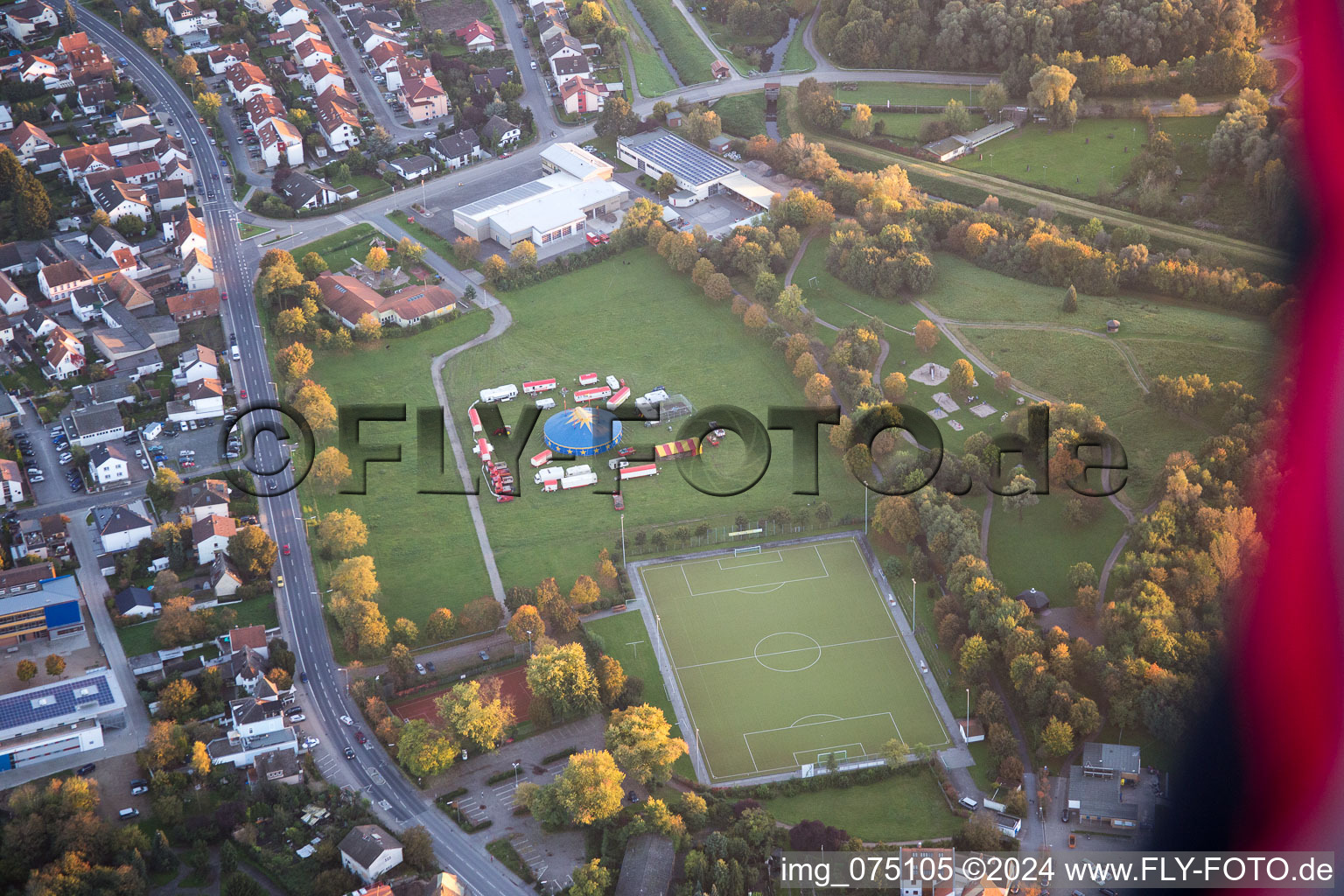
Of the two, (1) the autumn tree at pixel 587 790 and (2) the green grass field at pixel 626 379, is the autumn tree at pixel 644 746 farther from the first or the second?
(2) the green grass field at pixel 626 379

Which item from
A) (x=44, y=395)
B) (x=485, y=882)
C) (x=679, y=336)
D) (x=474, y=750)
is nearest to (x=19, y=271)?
(x=44, y=395)

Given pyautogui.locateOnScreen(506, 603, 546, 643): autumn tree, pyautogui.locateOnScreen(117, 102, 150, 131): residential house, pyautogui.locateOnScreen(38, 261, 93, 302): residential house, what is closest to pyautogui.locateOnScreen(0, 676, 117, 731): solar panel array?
pyautogui.locateOnScreen(506, 603, 546, 643): autumn tree

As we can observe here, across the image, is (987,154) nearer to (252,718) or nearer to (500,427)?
(500,427)

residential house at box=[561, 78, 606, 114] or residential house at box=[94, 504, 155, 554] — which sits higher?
residential house at box=[561, 78, 606, 114]

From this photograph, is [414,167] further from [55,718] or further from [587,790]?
[587,790]

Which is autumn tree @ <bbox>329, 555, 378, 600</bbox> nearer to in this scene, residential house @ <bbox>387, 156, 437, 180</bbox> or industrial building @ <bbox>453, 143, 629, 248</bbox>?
industrial building @ <bbox>453, 143, 629, 248</bbox>

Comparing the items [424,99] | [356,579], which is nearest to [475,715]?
[356,579]
